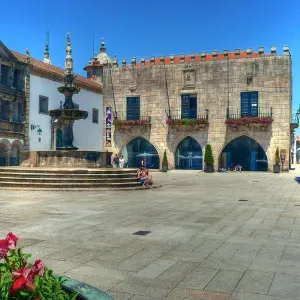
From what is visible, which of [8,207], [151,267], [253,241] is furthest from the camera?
[8,207]

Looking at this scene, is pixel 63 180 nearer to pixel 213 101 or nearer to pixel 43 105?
pixel 43 105

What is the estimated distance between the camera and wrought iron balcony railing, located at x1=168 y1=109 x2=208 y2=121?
116ft

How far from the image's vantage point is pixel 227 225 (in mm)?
8477

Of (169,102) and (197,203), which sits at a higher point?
(169,102)

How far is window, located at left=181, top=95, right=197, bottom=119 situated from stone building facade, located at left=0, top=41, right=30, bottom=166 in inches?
542

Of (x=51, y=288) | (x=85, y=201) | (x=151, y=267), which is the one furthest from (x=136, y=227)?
(x=51, y=288)

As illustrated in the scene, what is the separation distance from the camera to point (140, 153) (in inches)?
1501

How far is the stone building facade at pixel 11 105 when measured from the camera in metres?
32.1

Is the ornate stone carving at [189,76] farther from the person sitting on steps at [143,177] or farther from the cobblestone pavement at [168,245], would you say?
the cobblestone pavement at [168,245]

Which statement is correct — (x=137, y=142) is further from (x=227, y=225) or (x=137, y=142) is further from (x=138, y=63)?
(x=227, y=225)

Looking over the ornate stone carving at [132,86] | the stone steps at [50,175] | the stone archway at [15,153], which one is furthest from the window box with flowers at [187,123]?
the stone steps at [50,175]

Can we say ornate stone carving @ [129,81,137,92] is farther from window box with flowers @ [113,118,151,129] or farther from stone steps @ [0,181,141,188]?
stone steps @ [0,181,141,188]

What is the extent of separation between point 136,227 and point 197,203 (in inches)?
181

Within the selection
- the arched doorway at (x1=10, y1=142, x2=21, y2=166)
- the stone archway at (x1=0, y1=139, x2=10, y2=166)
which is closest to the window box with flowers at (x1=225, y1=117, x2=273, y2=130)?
the arched doorway at (x1=10, y1=142, x2=21, y2=166)
